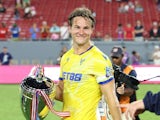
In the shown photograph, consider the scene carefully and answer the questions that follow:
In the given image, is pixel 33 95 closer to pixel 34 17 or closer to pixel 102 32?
pixel 102 32

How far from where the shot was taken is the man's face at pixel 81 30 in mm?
4656

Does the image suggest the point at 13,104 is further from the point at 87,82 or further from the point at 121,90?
the point at 87,82

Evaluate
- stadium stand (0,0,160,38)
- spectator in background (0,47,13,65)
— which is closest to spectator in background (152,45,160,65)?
spectator in background (0,47,13,65)

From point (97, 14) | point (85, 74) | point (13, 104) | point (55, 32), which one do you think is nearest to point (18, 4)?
point (97, 14)

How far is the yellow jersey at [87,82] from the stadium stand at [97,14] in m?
20.6

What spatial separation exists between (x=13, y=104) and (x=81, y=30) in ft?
26.1

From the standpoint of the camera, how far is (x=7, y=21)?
2694 cm

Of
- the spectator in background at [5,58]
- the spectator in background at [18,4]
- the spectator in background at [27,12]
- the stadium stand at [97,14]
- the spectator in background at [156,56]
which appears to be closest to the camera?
the spectator in background at [156,56]

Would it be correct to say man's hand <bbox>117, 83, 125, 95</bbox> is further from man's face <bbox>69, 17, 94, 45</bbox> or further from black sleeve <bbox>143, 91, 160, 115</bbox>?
black sleeve <bbox>143, 91, 160, 115</bbox>

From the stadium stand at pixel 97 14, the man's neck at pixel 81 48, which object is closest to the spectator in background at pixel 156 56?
the stadium stand at pixel 97 14

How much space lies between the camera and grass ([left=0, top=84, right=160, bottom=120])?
1063 cm

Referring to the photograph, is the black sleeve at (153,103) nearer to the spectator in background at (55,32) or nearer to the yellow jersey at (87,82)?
the yellow jersey at (87,82)

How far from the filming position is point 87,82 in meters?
4.65

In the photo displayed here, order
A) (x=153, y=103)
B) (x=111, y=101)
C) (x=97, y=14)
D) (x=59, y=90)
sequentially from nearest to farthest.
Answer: (x=153, y=103), (x=111, y=101), (x=59, y=90), (x=97, y=14)
